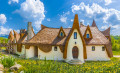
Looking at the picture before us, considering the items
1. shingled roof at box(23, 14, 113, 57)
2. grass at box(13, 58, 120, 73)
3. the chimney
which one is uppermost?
the chimney

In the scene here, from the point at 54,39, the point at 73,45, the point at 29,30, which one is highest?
the point at 29,30

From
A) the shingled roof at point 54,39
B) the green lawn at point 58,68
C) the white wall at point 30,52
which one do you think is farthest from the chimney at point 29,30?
the green lawn at point 58,68

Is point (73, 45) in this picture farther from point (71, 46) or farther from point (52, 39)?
point (52, 39)

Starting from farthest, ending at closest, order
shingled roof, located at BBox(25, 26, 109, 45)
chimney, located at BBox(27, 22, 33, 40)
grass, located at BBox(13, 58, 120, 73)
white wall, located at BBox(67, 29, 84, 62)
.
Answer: chimney, located at BBox(27, 22, 33, 40) → shingled roof, located at BBox(25, 26, 109, 45) → white wall, located at BBox(67, 29, 84, 62) → grass, located at BBox(13, 58, 120, 73)

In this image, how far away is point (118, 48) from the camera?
3356 centimetres

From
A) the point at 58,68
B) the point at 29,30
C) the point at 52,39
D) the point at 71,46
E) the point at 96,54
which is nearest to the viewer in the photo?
the point at 58,68

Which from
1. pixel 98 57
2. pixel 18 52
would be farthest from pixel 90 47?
pixel 18 52

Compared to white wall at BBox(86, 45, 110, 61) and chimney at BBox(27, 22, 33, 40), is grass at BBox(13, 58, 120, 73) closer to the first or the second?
white wall at BBox(86, 45, 110, 61)

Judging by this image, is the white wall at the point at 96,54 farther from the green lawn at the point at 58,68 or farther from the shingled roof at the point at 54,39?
the green lawn at the point at 58,68

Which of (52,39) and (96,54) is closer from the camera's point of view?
(96,54)

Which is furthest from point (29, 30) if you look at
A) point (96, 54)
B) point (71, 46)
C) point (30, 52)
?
point (96, 54)

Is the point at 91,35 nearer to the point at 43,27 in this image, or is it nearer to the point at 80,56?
the point at 80,56

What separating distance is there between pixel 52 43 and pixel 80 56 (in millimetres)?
5424

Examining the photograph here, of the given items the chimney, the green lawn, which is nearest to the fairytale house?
the chimney
